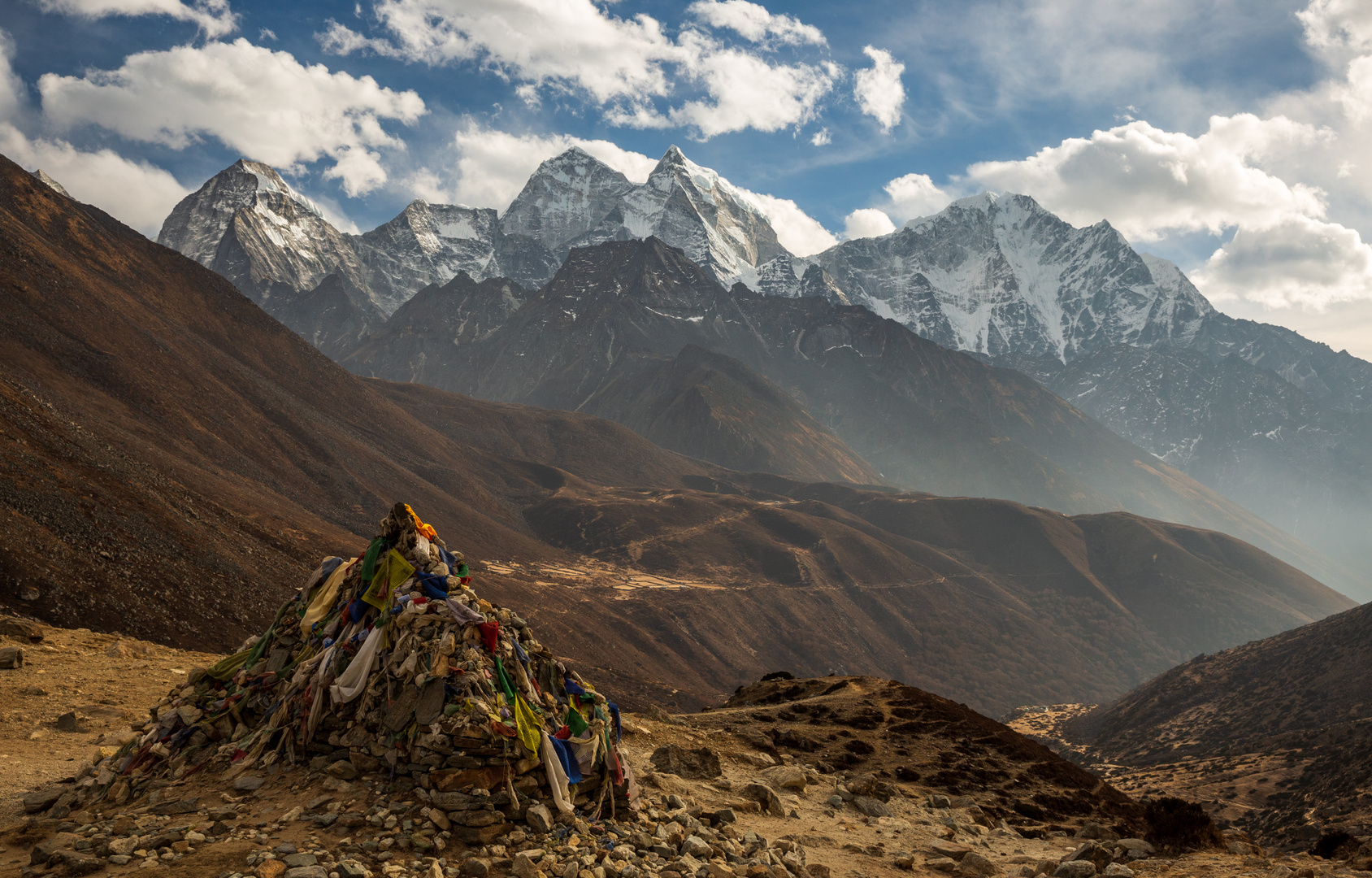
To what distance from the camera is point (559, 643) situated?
2886 inches

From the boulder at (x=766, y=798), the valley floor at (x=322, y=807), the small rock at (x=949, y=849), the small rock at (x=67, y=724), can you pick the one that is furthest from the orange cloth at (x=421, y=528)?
the small rock at (x=949, y=849)

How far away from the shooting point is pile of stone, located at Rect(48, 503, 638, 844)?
1218 centimetres

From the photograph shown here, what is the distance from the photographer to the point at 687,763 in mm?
21984

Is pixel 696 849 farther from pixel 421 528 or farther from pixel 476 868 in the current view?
pixel 421 528

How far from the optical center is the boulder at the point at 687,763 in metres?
21.4

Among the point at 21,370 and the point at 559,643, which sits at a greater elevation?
the point at 21,370

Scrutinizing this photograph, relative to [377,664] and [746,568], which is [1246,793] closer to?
[377,664]

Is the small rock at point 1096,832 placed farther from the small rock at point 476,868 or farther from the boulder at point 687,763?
the small rock at point 476,868

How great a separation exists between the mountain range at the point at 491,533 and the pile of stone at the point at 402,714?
2750 cm

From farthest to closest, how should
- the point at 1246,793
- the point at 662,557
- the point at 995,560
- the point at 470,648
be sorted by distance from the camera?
1. the point at 995,560
2. the point at 662,557
3. the point at 1246,793
4. the point at 470,648

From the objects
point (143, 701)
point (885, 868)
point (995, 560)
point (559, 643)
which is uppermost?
point (995, 560)

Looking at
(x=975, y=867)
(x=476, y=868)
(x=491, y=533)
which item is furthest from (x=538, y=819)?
(x=491, y=533)

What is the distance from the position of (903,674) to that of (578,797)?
11627cm

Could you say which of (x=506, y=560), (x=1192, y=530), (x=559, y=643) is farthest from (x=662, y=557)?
(x=1192, y=530)
